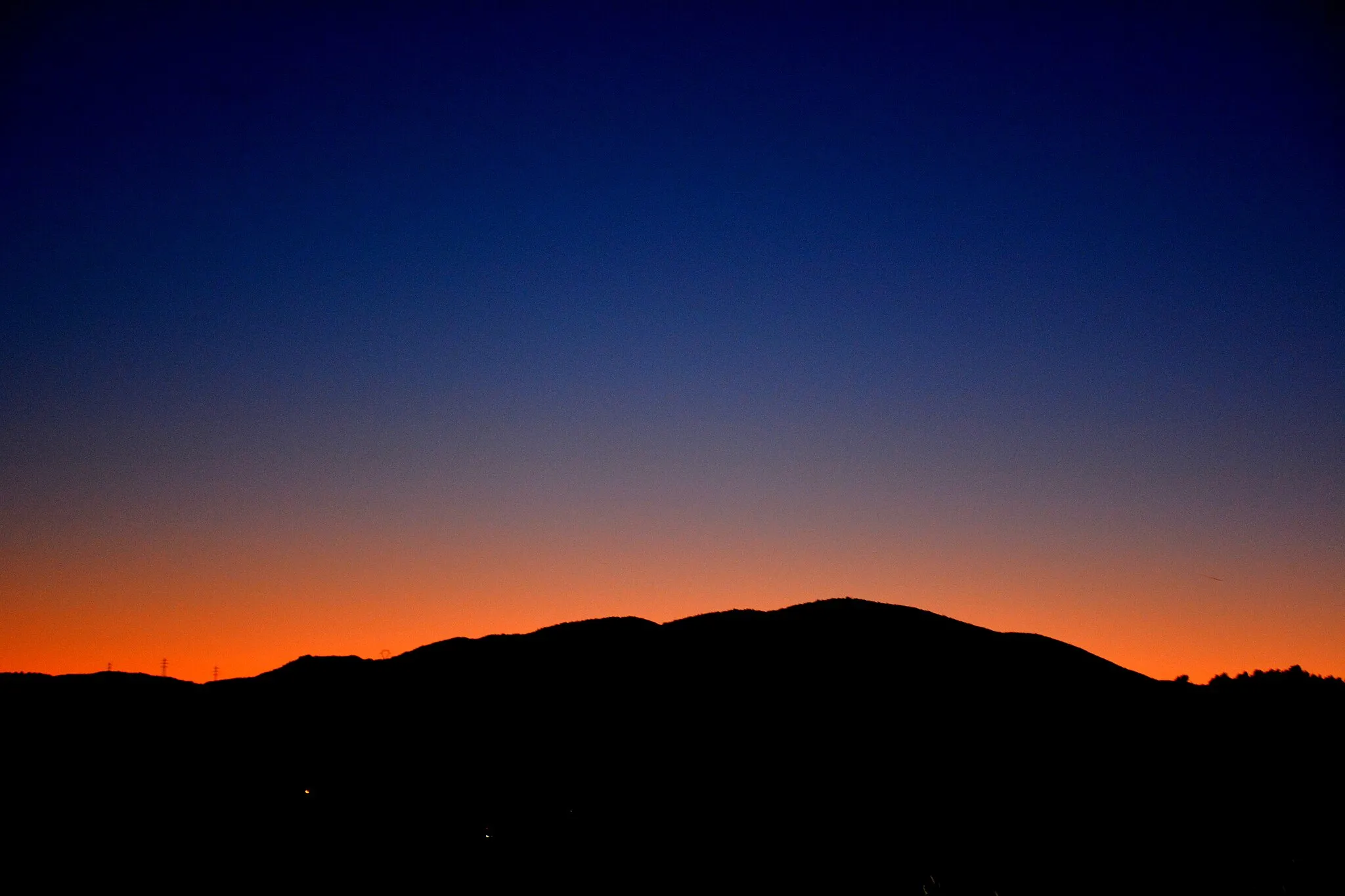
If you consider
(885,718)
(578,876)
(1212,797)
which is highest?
(885,718)

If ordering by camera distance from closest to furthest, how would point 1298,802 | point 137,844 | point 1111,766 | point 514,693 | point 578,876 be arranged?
1. point 578,876
2. point 137,844
3. point 1298,802
4. point 1111,766
5. point 514,693

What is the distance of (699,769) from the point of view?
121ft

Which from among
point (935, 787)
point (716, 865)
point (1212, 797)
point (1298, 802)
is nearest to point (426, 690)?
point (716, 865)

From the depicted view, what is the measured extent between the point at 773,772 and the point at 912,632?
16.0 metres

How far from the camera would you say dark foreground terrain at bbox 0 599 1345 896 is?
2897 centimetres

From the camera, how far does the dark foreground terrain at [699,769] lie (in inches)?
1141

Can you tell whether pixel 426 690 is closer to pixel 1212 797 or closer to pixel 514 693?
pixel 514 693

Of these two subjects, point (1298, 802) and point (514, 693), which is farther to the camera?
point (514, 693)

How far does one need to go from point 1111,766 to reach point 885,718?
9482mm

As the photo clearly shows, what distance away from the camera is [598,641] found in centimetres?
5191

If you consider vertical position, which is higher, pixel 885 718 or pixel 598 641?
pixel 598 641

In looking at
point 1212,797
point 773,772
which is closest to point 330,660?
point 773,772

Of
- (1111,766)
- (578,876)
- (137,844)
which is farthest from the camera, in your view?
(1111,766)

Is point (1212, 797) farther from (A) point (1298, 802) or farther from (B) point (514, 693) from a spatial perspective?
Result: (B) point (514, 693)
